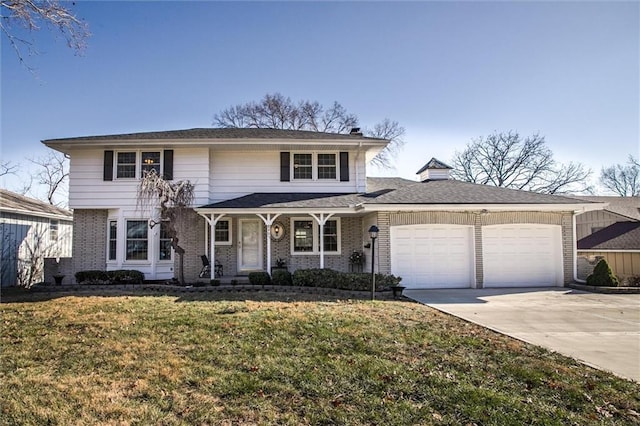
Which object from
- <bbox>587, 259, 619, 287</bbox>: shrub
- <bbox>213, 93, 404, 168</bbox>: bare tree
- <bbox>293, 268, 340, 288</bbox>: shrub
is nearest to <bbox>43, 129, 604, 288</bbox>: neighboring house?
<bbox>587, 259, 619, 287</bbox>: shrub

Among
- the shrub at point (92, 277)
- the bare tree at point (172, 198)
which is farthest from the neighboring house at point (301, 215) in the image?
the shrub at point (92, 277)

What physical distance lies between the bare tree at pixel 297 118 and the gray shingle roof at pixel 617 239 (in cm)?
1529

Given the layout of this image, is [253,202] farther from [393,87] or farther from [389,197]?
[393,87]

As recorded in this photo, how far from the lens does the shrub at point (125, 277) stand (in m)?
13.2

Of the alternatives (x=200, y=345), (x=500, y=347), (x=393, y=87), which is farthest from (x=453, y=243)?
(x=200, y=345)

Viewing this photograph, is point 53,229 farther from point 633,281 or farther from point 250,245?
point 633,281

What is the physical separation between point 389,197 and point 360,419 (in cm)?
1003

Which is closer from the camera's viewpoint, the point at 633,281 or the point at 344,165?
the point at 633,281

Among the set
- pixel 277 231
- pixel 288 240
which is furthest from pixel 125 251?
pixel 288 240

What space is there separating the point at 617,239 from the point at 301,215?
13003 mm

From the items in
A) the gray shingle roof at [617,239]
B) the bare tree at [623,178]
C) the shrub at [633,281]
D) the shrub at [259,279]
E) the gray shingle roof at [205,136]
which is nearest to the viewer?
the shrub at [259,279]

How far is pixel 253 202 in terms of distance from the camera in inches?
538

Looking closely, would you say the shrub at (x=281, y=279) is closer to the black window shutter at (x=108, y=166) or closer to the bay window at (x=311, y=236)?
the bay window at (x=311, y=236)

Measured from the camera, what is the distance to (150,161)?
14.5 m
